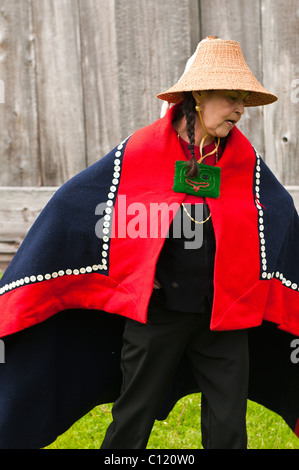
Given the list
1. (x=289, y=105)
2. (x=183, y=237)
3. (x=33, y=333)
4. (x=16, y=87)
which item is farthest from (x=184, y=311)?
(x=16, y=87)

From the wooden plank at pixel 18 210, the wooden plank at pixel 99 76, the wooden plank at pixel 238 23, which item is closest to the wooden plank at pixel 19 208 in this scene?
the wooden plank at pixel 18 210

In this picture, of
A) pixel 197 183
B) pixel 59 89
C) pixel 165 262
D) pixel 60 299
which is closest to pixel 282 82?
pixel 59 89

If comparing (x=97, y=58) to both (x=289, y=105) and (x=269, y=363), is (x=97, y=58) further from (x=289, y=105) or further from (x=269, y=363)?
(x=269, y=363)

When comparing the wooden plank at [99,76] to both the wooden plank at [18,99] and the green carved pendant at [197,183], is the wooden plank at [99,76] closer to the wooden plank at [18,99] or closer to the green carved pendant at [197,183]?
the wooden plank at [18,99]

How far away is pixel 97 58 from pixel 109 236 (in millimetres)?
2059

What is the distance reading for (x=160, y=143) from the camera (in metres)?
2.62

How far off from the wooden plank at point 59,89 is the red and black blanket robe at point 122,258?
5.99 feet

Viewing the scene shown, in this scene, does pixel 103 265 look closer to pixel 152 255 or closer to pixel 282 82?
pixel 152 255

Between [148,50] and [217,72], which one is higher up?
[148,50]

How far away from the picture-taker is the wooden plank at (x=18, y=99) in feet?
14.5

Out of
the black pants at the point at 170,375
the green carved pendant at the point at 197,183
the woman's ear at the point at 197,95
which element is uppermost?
the woman's ear at the point at 197,95

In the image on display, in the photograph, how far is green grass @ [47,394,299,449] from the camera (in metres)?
3.23

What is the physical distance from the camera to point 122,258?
262 centimetres

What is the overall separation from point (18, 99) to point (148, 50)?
0.96 m
